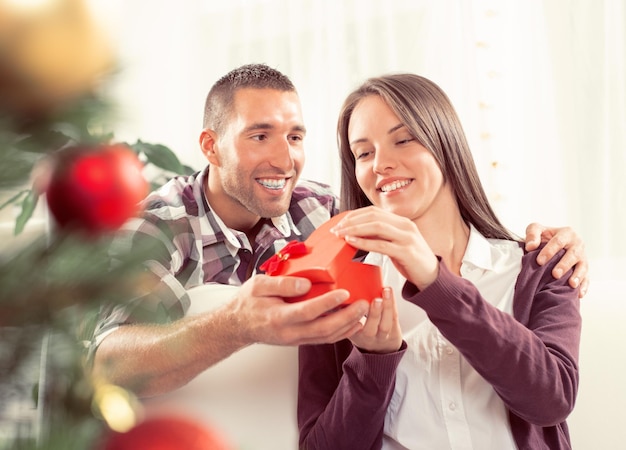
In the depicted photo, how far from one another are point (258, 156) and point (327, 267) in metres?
1.39

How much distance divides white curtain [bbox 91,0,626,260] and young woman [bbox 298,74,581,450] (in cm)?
158


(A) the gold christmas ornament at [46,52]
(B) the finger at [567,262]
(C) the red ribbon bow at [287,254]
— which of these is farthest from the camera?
(B) the finger at [567,262]

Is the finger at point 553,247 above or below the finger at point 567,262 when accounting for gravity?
above

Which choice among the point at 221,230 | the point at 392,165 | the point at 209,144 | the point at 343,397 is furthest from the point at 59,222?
the point at 209,144

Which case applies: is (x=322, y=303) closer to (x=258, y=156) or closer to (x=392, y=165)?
(x=392, y=165)

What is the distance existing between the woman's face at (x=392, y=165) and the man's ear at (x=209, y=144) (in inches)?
41.9

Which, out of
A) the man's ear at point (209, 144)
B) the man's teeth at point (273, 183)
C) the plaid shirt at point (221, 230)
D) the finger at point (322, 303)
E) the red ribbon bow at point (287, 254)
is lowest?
the plaid shirt at point (221, 230)

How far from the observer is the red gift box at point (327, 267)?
1104 mm

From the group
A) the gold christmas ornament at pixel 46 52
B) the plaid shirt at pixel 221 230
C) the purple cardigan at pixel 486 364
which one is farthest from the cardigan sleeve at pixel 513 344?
the gold christmas ornament at pixel 46 52

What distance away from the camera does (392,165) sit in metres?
1.51

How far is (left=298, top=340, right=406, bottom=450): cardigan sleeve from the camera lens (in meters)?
1.34

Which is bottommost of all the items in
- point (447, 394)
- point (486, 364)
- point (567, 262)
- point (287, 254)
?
point (447, 394)

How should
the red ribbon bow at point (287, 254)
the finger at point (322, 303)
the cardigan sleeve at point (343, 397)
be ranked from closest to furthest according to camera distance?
the finger at point (322, 303) < the red ribbon bow at point (287, 254) < the cardigan sleeve at point (343, 397)

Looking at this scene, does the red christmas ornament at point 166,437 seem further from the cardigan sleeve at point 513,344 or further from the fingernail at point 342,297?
the cardigan sleeve at point 513,344
